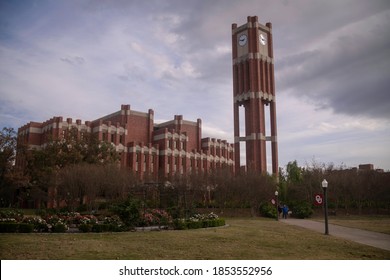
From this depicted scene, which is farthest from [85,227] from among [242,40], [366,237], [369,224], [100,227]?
[242,40]

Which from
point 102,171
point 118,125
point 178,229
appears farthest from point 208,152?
point 178,229

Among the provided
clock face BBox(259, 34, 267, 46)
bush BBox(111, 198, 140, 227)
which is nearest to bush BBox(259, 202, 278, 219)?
bush BBox(111, 198, 140, 227)

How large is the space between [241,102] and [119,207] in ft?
141

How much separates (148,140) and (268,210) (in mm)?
27426

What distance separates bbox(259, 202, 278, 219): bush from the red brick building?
30.4ft

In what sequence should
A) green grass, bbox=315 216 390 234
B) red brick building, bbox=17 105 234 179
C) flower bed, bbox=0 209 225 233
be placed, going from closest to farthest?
flower bed, bbox=0 209 225 233, green grass, bbox=315 216 390 234, red brick building, bbox=17 105 234 179

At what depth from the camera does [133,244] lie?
36.4 ft

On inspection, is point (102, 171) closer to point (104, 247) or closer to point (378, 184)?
point (104, 247)

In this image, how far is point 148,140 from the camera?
179 feet

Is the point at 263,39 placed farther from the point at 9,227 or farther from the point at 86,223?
the point at 9,227

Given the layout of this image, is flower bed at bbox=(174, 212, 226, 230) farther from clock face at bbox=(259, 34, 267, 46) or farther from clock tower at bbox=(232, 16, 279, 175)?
clock face at bbox=(259, 34, 267, 46)

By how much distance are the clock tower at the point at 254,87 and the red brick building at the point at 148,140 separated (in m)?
5.39

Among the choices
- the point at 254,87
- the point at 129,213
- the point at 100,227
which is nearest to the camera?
the point at 100,227

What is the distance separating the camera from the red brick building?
45.7m
